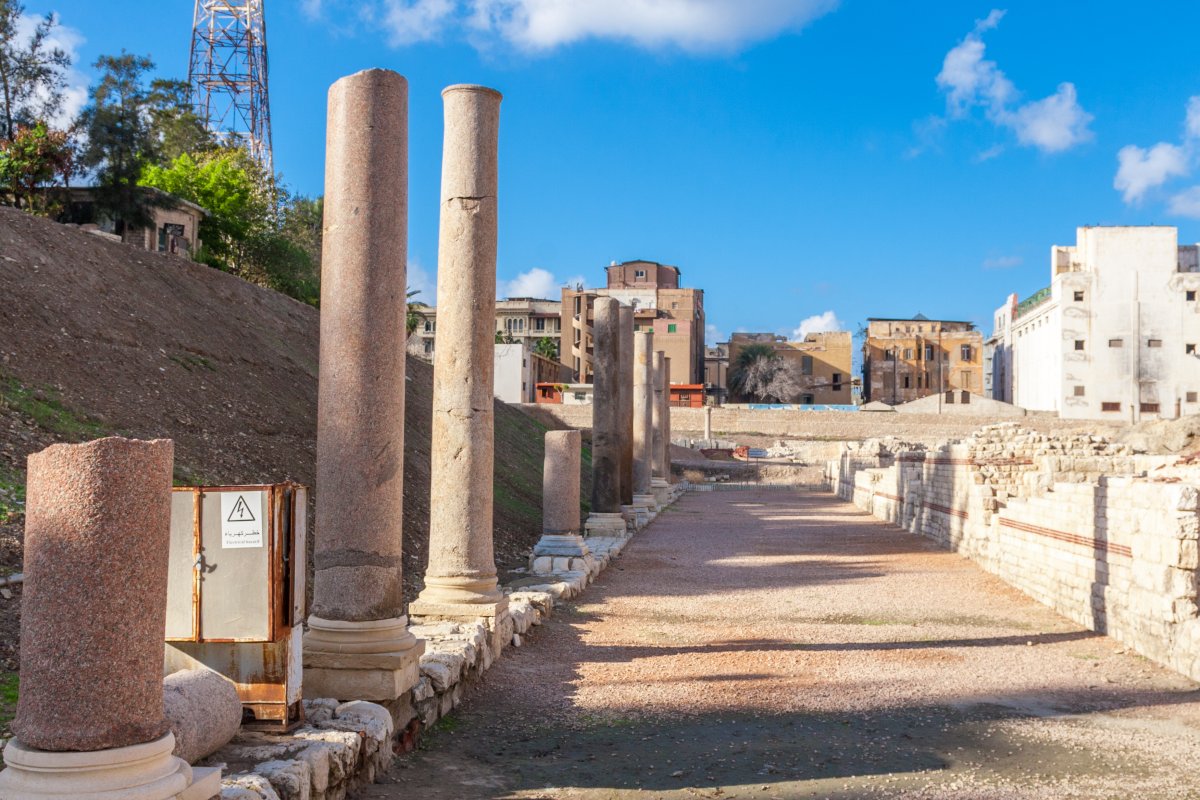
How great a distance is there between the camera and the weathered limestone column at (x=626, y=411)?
67.6 feet

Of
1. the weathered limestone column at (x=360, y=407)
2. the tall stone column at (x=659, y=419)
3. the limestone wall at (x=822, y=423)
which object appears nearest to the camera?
the weathered limestone column at (x=360, y=407)

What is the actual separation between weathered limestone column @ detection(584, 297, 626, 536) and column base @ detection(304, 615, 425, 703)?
43.0ft

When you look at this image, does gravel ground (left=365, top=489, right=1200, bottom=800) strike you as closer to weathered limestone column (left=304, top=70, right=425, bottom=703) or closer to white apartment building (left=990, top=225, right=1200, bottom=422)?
weathered limestone column (left=304, top=70, right=425, bottom=703)

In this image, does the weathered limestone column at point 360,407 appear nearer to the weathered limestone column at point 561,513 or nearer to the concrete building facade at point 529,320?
the weathered limestone column at point 561,513

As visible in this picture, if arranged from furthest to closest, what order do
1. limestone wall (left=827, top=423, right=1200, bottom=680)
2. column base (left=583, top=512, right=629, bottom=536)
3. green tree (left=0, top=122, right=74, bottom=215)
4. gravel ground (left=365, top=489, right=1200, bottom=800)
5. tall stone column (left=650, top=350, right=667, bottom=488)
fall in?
1. tall stone column (left=650, top=350, right=667, bottom=488)
2. green tree (left=0, top=122, right=74, bottom=215)
3. column base (left=583, top=512, right=629, bottom=536)
4. limestone wall (left=827, top=423, right=1200, bottom=680)
5. gravel ground (left=365, top=489, right=1200, bottom=800)

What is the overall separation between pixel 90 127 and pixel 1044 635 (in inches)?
1364

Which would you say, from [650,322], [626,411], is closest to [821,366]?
[650,322]

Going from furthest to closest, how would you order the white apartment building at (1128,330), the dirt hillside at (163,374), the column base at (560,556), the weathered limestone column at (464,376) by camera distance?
the white apartment building at (1128,330)
the column base at (560,556)
the dirt hillside at (163,374)
the weathered limestone column at (464,376)

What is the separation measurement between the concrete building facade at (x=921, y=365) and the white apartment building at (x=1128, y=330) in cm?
2734

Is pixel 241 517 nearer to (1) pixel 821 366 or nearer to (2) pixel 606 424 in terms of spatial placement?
(2) pixel 606 424

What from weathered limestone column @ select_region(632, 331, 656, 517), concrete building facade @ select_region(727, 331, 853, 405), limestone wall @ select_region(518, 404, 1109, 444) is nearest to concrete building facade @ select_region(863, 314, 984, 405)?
concrete building facade @ select_region(727, 331, 853, 405)

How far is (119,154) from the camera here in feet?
116

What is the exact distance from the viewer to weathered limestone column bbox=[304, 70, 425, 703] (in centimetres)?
653

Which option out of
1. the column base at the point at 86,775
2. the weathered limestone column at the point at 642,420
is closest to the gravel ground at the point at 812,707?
the column base at the point at 86,775
